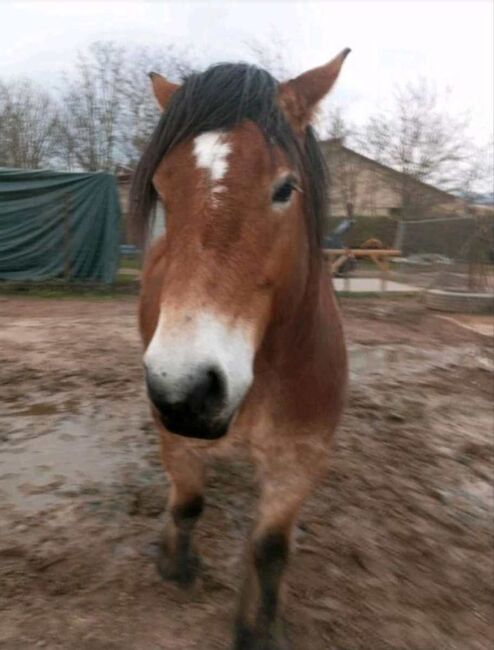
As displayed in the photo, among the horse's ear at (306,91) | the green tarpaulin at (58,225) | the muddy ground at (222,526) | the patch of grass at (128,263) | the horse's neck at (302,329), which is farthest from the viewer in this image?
the patch of grass at (128,263)

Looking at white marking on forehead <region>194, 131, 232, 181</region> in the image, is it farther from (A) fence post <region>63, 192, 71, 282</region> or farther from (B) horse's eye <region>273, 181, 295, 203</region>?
(A) fence post <region>63, 192, 71, 282</region>

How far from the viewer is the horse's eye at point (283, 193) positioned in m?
1.94

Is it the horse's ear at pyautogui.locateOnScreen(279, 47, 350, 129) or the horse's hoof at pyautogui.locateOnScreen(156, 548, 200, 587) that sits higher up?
the horse's ear at pyautogui.locateOnScreen(279, 47, 350, 129)

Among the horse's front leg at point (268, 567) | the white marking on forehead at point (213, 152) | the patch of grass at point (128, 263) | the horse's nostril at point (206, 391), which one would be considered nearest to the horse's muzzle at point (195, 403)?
the horse's nostril at point (206, 391)

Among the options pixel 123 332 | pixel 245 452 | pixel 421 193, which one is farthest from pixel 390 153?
pixel 245 452

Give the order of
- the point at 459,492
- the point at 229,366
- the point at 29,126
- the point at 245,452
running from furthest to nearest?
the point at 29,126, the point at 459,492, the point at 245,452, the point at 229,366

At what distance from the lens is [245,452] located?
271 cm

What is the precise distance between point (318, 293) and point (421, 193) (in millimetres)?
25192

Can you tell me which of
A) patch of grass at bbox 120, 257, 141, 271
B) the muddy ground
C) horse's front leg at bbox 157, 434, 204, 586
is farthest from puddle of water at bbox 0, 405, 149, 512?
patch of grass at bbox 120, 257, 141, 271

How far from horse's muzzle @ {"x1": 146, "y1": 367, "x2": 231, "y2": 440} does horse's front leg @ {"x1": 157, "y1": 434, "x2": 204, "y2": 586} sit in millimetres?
1137

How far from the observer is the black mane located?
1.98 m

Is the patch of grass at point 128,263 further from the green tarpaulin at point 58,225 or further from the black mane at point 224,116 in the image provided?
the black mane at point 224,116

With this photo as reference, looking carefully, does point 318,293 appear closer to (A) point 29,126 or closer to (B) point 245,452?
(B) point 245,452

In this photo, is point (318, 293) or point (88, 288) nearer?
point (318, 293)
